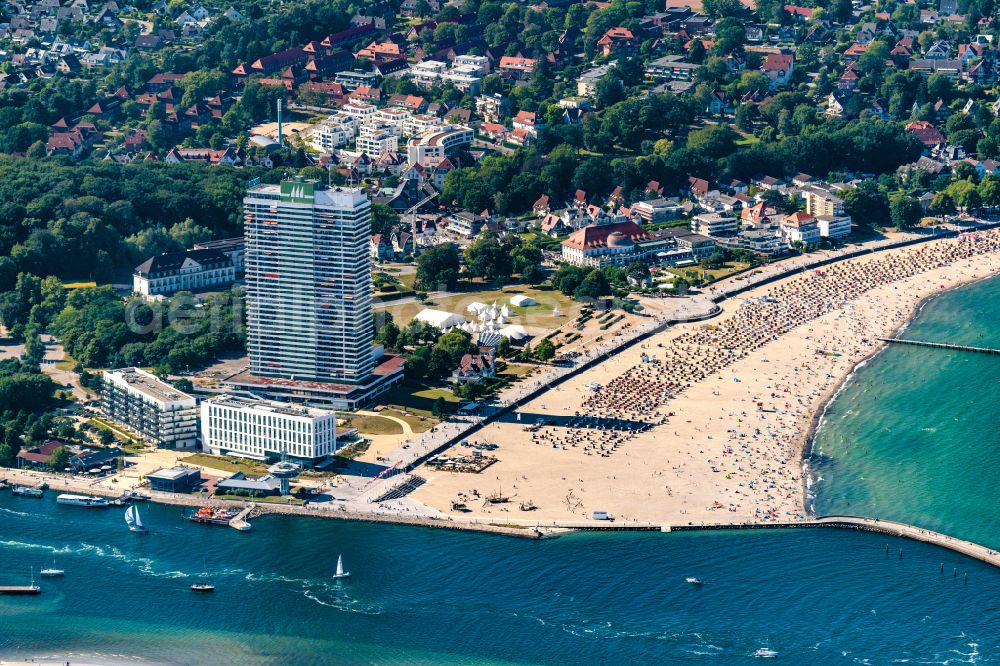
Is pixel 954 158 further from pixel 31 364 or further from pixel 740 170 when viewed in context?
pixel 31 364

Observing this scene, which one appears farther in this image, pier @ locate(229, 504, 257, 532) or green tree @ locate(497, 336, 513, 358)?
green tree @ locate(497, 336, 513, 358)

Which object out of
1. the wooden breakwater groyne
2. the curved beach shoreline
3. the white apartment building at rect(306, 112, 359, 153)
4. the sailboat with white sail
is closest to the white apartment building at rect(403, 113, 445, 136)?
the white apartment building at rect(306, 112, 359, 153)

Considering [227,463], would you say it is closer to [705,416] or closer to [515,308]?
[705,416]

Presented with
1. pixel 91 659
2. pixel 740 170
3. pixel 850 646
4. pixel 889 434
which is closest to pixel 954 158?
pixel 740 170

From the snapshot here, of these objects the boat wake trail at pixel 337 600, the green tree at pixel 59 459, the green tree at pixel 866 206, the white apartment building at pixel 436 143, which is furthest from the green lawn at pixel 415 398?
the green tree at pixel 866 206

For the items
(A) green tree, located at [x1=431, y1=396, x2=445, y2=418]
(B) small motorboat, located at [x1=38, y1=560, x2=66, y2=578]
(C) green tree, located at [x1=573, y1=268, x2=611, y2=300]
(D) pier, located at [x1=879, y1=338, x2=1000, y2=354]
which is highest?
(C) green tree, located at [x1=573, y1=268, x2=611, y2=300]

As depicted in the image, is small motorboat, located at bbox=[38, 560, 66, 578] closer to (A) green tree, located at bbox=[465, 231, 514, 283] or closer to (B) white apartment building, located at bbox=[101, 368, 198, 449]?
(B) white apartment building, located at bbox=[101, 368, 198, 449]

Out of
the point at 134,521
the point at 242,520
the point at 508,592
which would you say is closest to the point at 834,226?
the point at 242,520
